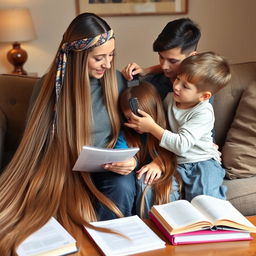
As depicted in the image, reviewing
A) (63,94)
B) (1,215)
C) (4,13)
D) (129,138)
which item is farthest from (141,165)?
(4,13)

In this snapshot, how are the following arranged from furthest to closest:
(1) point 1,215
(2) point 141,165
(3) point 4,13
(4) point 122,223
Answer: (3) point 4,13 < (2) point 141,165 < (1) point 1,215 < (4) point 122,223

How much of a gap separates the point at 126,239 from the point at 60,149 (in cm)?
57

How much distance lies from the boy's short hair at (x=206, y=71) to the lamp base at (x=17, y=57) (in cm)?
177

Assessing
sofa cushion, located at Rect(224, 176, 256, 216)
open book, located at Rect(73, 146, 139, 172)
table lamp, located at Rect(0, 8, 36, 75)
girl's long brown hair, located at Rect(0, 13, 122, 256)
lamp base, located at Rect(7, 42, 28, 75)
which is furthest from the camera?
lamp base, located at Rect(7, 42, 28, 75)

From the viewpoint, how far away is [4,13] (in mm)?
3131

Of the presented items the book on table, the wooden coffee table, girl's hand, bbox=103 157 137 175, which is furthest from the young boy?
the wooden coffee table

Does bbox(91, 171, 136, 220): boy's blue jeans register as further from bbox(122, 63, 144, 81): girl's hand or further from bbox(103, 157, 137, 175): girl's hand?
bbox(122, 63, 144, 81): girl's hand

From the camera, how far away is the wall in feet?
11.2

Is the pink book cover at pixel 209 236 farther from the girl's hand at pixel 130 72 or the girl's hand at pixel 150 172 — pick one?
the girl's hand at pixel 130 72

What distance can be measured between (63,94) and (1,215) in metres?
0.56

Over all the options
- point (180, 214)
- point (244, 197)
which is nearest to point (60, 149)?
point (180, 214)

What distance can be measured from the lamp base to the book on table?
2.13 metres

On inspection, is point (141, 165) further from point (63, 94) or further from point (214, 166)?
point (63, 94)

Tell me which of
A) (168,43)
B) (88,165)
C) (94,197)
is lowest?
(94,197)
